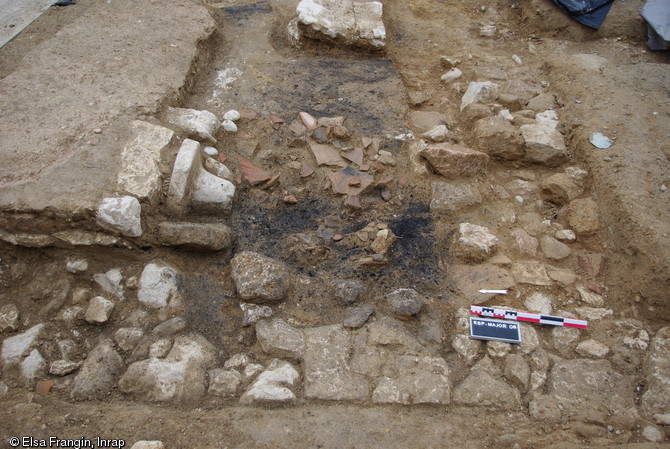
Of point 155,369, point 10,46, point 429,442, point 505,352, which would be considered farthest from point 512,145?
point 10,46

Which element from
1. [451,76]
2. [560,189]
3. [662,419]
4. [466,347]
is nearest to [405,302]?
[466,347]

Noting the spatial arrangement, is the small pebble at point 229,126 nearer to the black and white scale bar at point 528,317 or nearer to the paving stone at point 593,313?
the black and white scale bar at point 528,317

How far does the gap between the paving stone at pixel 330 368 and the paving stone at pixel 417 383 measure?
85 millimetres

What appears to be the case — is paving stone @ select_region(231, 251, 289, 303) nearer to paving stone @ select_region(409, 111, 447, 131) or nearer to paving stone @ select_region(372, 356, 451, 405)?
paving stone @ select_region(372, 356, 451, 405)

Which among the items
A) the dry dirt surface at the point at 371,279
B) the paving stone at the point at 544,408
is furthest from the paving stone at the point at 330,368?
the paving stone at the point at 544,408

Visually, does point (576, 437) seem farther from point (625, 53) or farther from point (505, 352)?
point (625, 53)

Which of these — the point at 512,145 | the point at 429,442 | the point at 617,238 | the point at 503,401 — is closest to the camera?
the point at 429,442

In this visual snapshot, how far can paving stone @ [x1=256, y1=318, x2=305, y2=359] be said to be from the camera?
2158 millimetres

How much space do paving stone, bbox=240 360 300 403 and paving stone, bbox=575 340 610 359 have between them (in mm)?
1313

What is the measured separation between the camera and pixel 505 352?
220cm

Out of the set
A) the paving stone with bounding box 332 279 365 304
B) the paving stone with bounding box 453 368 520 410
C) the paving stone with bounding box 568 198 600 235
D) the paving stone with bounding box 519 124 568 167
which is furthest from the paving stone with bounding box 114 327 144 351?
the paving stone with bounding box 519 124 568 167

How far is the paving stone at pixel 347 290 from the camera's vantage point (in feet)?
7.77

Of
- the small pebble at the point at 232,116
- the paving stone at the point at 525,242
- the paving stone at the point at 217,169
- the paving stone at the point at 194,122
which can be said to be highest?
the paving stone at the point at 194,122

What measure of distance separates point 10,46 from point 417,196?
3121 mm
